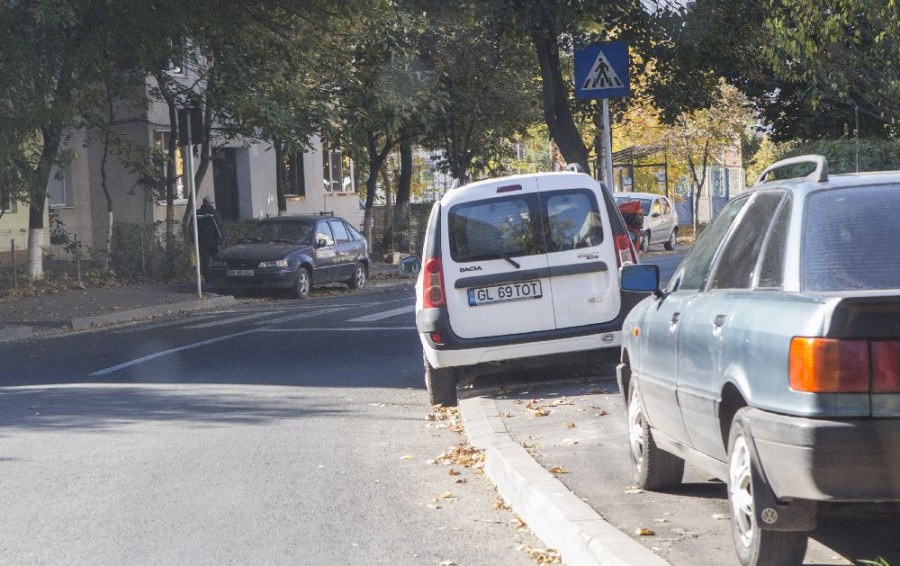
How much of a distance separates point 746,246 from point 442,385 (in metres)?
6.01

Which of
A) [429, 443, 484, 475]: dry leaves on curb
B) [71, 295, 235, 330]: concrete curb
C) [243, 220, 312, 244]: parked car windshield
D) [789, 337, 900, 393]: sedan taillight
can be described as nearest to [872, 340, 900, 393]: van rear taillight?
[789, 337, 900, 393]: sedan taillight

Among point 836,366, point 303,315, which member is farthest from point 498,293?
point 303,315

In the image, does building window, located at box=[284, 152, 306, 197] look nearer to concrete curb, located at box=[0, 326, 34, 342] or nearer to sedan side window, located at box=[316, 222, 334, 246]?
sedan side window, located at box=[316, 222, 334, 246]

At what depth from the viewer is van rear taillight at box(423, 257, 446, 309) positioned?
11.1 m

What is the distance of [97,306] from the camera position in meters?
23.2

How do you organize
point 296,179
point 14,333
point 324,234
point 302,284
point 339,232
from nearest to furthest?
point 14,333
point 302,284
point 324,234
point 339,232
point 296,179

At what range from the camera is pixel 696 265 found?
21.3 feet

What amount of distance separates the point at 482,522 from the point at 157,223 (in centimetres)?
2379

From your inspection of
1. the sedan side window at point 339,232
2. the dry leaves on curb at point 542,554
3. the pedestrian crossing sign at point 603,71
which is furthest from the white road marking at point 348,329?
the dry leaves on curb at point 542,554

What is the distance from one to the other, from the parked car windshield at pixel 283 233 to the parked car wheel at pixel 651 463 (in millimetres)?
20087

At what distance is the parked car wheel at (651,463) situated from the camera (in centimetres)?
695

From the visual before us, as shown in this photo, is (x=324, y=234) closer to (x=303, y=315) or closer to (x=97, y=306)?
(x=97, y=306)

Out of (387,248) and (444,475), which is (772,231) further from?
(387,248)

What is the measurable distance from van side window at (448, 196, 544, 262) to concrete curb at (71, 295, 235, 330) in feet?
36.8
